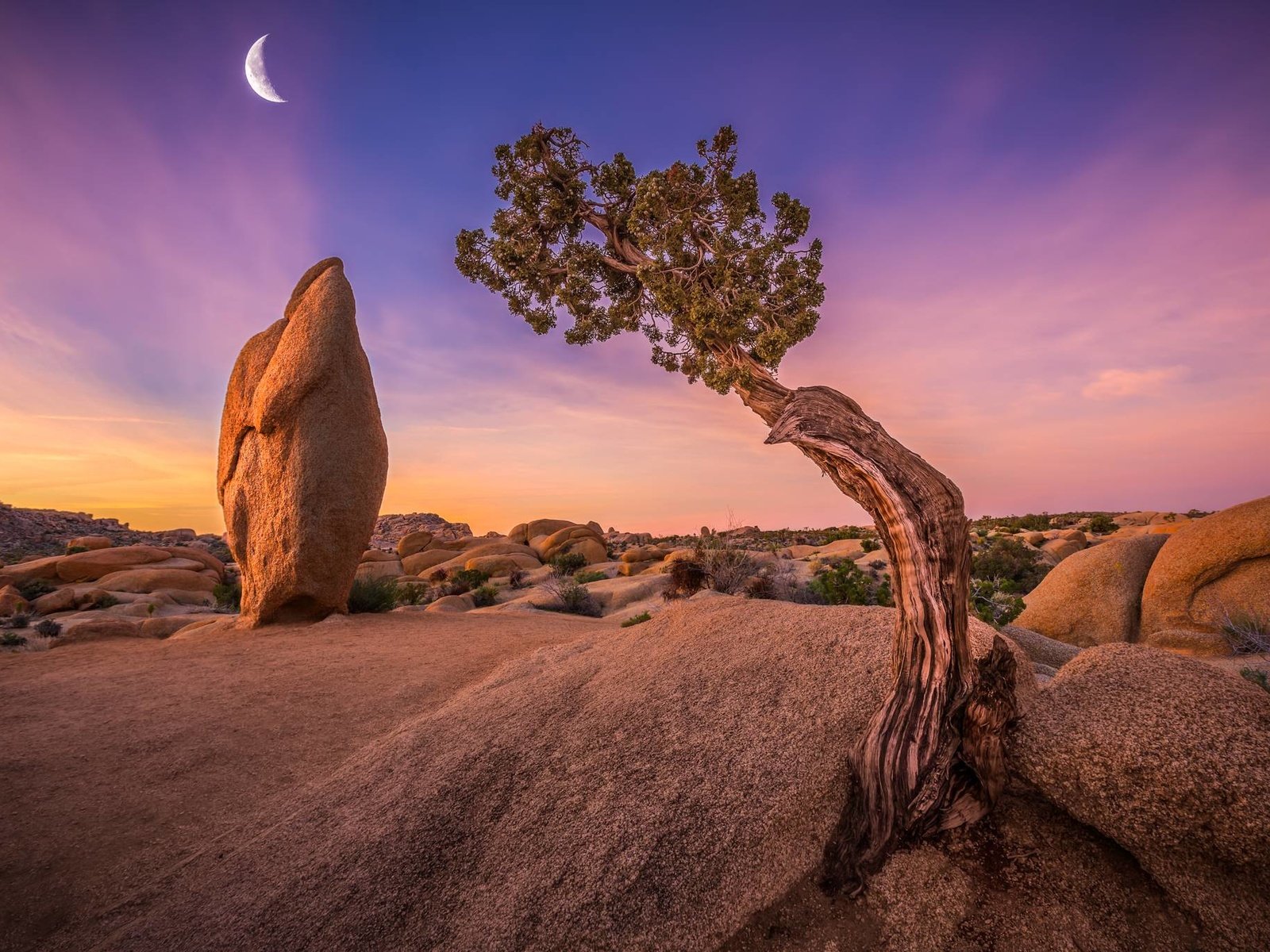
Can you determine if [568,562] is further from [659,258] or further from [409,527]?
[409,527]

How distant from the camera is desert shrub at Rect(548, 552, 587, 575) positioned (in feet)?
81.8

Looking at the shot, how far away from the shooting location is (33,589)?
59.4 ft

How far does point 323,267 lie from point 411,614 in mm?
8098

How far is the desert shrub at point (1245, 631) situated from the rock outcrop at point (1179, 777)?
709cm

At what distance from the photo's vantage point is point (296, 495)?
1058 cm

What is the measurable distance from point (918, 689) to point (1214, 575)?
9286 millimetres

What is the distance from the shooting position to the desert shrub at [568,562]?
81.8 ft

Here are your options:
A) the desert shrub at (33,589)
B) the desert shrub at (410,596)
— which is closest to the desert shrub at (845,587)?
the desert shrub at (410,596)

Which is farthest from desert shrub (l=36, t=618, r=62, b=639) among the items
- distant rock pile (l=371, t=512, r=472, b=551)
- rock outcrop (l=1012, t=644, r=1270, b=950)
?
distant rock pile (l=371, t=512, r=472, b=551)

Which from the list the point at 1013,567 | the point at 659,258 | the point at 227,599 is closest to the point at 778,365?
the point at 659,258

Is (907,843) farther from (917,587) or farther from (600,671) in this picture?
(600,671)

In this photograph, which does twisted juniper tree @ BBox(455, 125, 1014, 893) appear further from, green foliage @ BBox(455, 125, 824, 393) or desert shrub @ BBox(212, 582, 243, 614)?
desert shrub @ BBox(212, 582, 243, 614)

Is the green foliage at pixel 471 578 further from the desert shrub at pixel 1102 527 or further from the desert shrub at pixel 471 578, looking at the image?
the desert shrub at pixel 1102 527

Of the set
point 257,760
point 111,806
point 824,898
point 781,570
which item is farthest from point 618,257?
point 781,570
